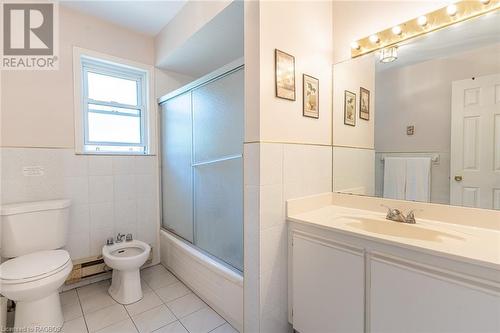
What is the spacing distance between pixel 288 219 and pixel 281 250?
0.67 ft

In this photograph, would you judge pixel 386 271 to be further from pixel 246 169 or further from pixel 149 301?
pixel 149 301

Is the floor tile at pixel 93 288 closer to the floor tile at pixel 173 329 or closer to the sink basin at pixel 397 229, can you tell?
the floor tile at pixel 173 329

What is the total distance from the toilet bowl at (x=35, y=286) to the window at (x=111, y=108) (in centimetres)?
96

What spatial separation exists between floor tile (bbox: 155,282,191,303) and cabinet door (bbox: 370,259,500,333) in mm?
1533

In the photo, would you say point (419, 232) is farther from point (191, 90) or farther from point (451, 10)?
point (191, 90)

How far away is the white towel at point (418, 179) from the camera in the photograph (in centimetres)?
145

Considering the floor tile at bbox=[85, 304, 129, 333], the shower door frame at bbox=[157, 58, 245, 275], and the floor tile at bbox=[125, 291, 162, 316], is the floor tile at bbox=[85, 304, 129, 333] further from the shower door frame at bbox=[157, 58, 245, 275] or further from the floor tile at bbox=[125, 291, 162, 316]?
the shower door frame at bbox=[157, 58, 245, 275]

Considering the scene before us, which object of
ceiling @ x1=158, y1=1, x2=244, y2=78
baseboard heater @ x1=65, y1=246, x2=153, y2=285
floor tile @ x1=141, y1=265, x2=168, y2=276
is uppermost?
ceiling @ x1=158, y1=1, x2=244, y2=78

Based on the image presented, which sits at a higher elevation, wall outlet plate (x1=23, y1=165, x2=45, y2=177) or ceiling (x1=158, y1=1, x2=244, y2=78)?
ceiling (x1=158, y1=1, x2=244, y2=78)

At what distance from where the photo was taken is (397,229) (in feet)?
4.53

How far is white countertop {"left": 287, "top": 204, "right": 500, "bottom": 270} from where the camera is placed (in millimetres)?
938

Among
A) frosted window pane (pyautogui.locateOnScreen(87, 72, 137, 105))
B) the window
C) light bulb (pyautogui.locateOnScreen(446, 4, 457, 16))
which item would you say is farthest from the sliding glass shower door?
light bulb (pyautogui.locateOnScreen(446, 4, 457, 16))

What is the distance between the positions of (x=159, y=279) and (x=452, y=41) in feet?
9.44

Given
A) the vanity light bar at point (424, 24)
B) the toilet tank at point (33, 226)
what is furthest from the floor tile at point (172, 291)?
the vanity light bar at point (424, 24)
